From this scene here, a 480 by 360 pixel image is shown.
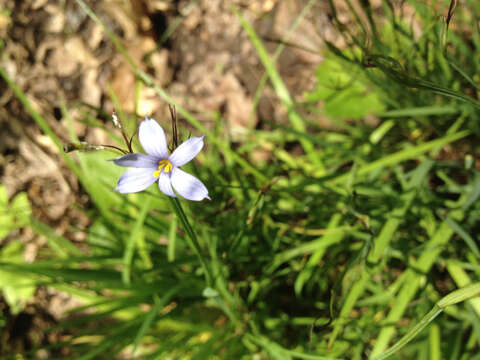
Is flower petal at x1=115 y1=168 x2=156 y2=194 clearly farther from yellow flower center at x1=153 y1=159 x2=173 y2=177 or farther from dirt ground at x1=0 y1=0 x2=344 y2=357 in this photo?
dirt ground at x1=0 y1=0 x2=344 y2=357

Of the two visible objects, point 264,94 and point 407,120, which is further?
point 264,94

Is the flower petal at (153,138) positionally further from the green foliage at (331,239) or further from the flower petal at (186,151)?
the green foliage at (331,239)

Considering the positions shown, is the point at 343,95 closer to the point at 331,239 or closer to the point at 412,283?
the point at 331,239

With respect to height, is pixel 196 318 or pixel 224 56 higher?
pixel 224 56

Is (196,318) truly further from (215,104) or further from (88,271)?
(215,104)

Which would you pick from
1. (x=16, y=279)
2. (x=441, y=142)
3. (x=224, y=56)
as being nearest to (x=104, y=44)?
(x=224, y=56)

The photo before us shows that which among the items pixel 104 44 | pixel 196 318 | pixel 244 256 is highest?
pixel 104 44
